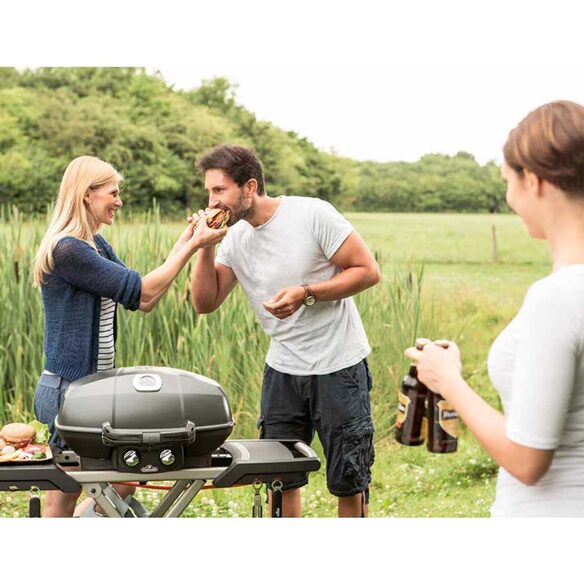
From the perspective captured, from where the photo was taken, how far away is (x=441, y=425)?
208 centimetres

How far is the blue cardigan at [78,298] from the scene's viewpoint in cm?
292

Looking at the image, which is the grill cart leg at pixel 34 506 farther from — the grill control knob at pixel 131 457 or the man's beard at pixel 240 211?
the man's beard at pixel 240 211

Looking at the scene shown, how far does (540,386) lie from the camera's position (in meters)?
1.38

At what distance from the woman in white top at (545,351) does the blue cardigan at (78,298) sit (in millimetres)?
1627

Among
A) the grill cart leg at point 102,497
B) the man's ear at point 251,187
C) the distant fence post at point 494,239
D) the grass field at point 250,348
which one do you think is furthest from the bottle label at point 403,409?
the distant fence post at point 494,239

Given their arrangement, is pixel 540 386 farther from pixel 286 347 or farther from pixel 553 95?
pixel 553 95

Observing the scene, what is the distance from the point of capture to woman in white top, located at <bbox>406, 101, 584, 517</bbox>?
1377mm

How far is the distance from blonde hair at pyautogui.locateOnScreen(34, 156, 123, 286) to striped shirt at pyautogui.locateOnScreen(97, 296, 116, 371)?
0.71 ft

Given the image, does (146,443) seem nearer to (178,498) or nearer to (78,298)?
(178,498)

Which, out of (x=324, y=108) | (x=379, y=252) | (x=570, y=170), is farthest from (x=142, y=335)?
(x=570, y=170)

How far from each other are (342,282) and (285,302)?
238 mm

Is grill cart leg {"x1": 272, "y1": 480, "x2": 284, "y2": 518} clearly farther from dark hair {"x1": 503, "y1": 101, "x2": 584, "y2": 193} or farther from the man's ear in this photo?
dark hair {"x1": 503, "y1": 101, "x2": 584, "y2": 193}

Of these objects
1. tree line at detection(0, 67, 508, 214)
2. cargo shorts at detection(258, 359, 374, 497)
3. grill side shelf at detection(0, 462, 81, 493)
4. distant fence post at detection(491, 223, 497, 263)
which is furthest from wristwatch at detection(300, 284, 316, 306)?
distant fence post at detection(491, 223, 497, 263)

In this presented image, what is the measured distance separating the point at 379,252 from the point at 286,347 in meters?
2.72
